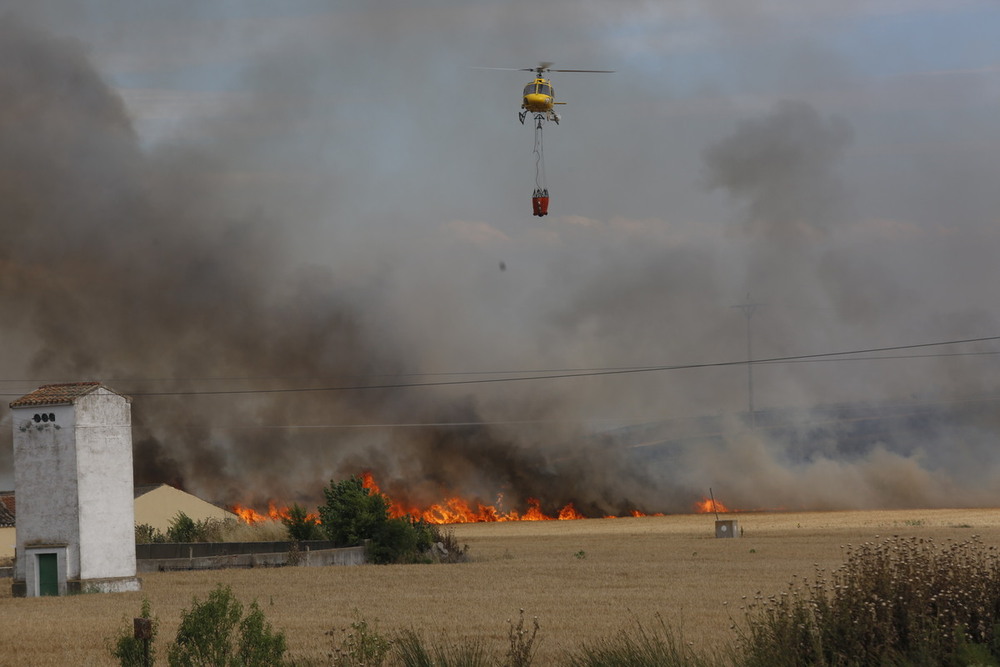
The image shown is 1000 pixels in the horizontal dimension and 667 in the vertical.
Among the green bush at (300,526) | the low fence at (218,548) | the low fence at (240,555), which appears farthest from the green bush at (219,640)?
the green bush at (300,526)

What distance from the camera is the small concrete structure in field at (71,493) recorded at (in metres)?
40.9

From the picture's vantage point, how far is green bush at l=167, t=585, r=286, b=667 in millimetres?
15891

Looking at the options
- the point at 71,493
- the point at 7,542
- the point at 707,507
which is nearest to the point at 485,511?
the point at 707,507

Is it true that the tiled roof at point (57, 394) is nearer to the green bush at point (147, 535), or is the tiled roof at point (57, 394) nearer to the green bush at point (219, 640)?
the green bush at point (147, 535)

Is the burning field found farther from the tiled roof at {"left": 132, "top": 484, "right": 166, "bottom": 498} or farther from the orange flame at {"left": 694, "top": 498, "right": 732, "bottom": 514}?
the tiled roof at {"left": 132, "top": 484, "right": 166, "bottom": 498}

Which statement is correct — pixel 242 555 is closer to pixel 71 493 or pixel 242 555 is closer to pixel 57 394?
pixel 71 493

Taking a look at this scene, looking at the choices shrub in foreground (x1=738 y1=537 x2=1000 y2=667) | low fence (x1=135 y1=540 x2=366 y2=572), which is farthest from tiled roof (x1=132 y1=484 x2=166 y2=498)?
shrub in foreground (x1=738 y1=537 x2=1000 y2=667)

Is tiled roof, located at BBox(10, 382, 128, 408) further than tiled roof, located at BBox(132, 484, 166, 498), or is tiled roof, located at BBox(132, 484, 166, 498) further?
tiled roof, located at BBox(132, 484, 166, 498)

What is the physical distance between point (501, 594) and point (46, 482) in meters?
16.4

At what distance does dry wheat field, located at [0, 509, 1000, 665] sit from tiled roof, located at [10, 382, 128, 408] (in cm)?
639

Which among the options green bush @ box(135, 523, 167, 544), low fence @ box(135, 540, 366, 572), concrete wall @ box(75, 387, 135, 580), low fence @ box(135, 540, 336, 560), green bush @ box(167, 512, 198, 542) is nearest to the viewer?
concrete wall @ box(75, 387, 135, 580)

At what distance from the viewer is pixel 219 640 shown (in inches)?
669

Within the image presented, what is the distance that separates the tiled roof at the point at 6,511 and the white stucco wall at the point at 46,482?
877 inches

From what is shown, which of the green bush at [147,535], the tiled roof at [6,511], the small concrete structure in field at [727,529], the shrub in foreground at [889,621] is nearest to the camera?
the shrub in foreground at [889,621]
